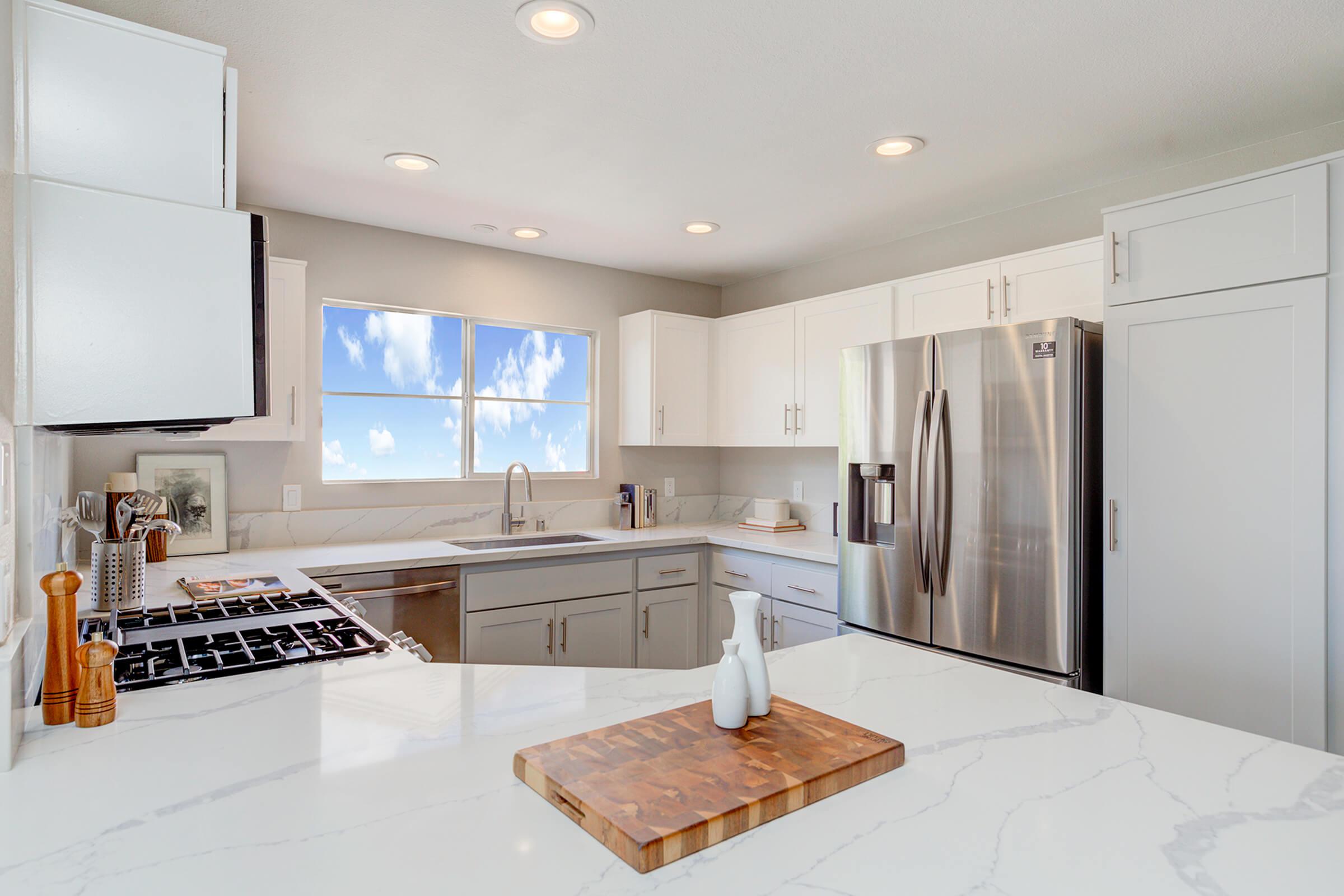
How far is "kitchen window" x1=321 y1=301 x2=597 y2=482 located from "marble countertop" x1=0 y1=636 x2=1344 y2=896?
233 centimetres

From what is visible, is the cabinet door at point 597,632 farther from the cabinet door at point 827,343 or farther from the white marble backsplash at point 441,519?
the cabinet door at point 827,343

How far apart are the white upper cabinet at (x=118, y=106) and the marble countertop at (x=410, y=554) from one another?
1293mm

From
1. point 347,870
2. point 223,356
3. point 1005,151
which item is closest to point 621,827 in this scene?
point 347,870

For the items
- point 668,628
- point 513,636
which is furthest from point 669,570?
point 513,636

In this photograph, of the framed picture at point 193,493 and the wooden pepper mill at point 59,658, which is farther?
the framed picture at point 193,493

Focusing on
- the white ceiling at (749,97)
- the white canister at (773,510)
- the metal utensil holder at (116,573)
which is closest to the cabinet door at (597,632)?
the white canister at (773,510)

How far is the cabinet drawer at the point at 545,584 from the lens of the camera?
311cm

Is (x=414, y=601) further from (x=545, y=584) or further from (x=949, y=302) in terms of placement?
(x=949, y=302)

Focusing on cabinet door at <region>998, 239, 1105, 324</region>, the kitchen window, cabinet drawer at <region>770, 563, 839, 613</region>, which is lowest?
cabinet drawer at <region>770, 563, 839, 613</region>

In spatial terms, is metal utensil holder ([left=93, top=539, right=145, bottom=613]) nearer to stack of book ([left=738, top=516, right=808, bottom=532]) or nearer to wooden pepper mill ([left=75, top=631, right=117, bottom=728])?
wooden pepper mill ([left=75, top=631, right=117, bottom=728])

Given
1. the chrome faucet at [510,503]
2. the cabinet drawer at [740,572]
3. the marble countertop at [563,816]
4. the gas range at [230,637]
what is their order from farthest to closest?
the chrome faucet at [510,503], the cabinet drawer at [740,572], the gas range at [230,637], the marble countertop at [563,816]

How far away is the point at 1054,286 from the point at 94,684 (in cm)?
293

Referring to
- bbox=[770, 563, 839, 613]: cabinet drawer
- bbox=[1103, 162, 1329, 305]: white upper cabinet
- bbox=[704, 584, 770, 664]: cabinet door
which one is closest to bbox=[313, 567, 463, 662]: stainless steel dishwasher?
bbox=[704, 584, 770, 664]: cabinet door

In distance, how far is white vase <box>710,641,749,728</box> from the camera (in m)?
1.15
